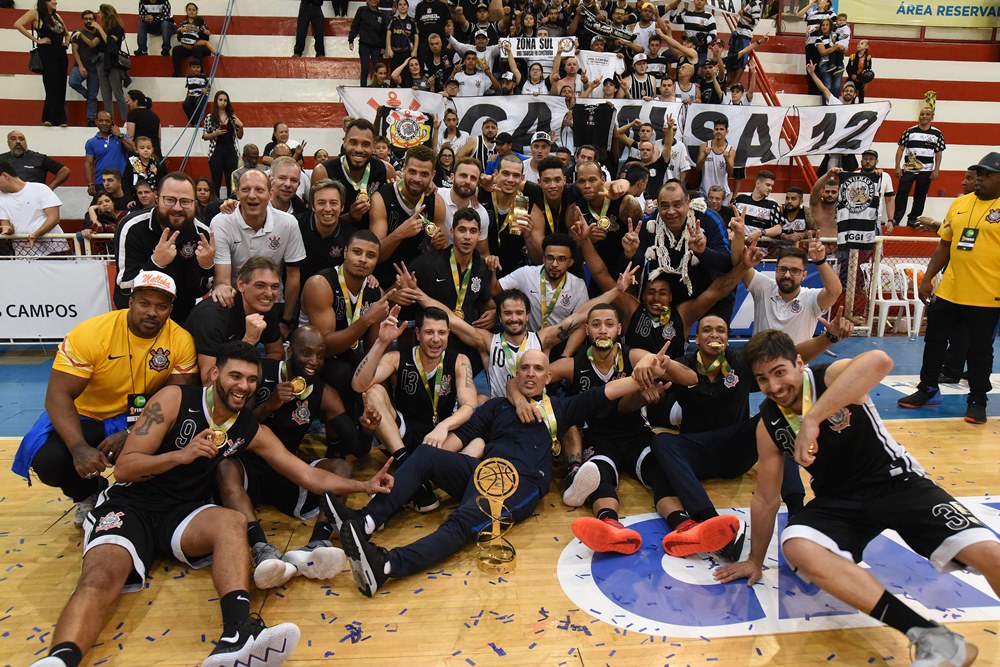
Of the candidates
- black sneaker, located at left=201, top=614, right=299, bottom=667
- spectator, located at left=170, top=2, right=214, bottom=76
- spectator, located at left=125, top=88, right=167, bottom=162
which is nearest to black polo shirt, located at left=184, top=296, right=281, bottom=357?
black sneaker, located at left=201, top=614, right=299, bottom=667

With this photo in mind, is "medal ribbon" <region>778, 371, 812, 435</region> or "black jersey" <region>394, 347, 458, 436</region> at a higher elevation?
"medal ribbon" <region>778, 371, 812, 435</region>

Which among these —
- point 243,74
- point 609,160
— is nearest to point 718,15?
point 609,160

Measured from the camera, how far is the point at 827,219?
8.72m

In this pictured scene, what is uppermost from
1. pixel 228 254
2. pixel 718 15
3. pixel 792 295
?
Answer: pixel 718 15

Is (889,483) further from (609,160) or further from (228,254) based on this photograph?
(609,160)

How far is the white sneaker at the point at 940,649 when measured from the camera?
102 inches

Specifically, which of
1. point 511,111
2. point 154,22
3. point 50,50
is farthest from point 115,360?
point 154,22

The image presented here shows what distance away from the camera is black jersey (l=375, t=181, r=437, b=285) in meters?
5.52

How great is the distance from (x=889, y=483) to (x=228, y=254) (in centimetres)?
435

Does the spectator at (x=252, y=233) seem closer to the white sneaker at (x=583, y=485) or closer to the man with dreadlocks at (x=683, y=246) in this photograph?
the white sneaker at (x=583, y=485)

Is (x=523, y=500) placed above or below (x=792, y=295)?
below

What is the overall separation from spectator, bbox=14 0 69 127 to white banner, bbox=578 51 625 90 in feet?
29.9

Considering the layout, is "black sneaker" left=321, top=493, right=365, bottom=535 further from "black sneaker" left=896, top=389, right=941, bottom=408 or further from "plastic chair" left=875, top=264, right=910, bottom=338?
"plastic chair" left=875, top=264, right=910, bottom=338

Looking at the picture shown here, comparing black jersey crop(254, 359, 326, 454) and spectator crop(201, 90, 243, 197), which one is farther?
spectator crop(201, 90, 243, 197)
